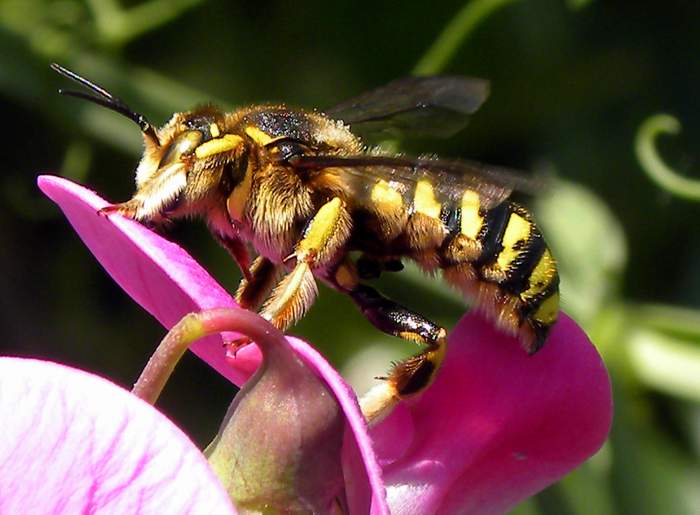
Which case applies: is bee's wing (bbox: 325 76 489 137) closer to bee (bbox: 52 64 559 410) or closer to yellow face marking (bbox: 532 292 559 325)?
bee (bbox: 52 64 559 410)

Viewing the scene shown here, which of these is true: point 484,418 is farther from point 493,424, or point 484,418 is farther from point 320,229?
point 320,229

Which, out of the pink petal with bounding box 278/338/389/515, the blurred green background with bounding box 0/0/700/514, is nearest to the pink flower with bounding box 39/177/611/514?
the pink petal with bounding box 278/338/389/515

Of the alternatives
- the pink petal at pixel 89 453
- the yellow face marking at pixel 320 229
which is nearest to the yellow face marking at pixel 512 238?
the yellow face marking at pixel 320 229

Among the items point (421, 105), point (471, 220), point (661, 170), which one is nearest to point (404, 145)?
point (661, 170)

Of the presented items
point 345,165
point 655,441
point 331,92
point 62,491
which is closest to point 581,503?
point 655,441

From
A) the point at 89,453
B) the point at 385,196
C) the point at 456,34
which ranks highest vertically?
the point at 456,34

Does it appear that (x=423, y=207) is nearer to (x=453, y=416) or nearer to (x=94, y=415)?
(x=453, y=416)
